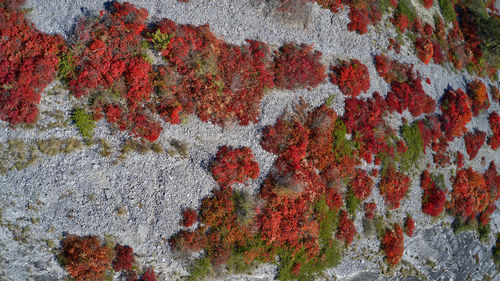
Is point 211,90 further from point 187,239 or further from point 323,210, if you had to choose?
point 323,210

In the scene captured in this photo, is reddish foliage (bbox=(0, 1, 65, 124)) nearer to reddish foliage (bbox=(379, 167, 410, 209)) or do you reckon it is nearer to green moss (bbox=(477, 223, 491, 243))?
reddish foliage (bbox=(379, 167, 410, 209))

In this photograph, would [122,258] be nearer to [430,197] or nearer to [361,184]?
[361,184]

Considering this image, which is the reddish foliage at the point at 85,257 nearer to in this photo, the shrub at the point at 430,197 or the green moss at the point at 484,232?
the shrub at the point at 430,197

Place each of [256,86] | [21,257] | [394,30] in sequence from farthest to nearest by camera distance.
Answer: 1. [394,30]
2. [256,86]
3. [21,257]

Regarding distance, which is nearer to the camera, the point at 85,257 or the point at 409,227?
the point at 85,257

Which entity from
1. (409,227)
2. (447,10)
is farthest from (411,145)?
(447,10)

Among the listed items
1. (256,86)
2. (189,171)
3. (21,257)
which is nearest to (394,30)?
(256,86)
